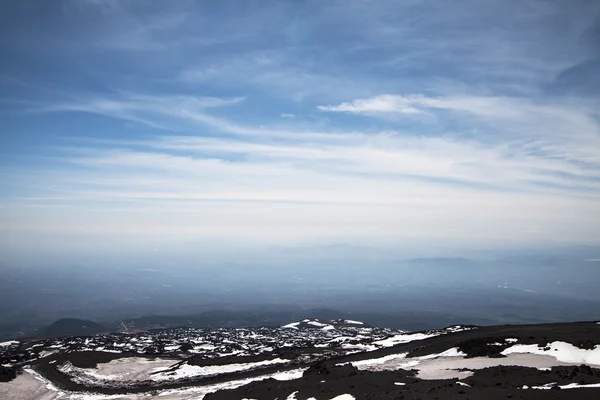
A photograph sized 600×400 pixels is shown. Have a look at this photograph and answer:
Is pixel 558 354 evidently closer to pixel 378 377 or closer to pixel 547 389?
pixel 547 389

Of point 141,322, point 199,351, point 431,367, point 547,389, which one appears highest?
point 547,389

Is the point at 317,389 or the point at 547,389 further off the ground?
the point at 547,389

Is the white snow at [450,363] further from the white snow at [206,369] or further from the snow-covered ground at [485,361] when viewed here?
the white snow at [206,369]

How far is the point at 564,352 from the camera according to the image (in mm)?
29812

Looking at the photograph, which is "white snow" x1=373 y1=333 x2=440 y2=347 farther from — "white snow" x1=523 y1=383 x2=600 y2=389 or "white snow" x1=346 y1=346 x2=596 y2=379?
"white snow" x1=523 y1=383 x2=600 y2=389

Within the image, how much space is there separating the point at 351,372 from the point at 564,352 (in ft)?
54.3

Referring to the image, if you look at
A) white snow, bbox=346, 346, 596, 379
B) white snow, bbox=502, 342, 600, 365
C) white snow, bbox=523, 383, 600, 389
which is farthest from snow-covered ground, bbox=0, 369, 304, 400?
white snow, bbox=523, 383, 600, 389

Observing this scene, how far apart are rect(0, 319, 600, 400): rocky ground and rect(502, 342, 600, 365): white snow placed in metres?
0.07

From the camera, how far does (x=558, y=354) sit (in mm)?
29812

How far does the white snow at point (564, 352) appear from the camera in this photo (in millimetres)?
27891

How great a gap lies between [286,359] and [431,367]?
1893 cm

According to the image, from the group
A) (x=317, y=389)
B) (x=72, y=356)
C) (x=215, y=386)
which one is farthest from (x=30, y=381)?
(x=317, y=389)

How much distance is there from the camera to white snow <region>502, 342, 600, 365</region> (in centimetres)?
2789

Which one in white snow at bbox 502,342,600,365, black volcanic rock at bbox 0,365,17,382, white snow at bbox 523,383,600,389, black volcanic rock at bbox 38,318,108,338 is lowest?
black volcanic rock at bbox 38,318,108,338
